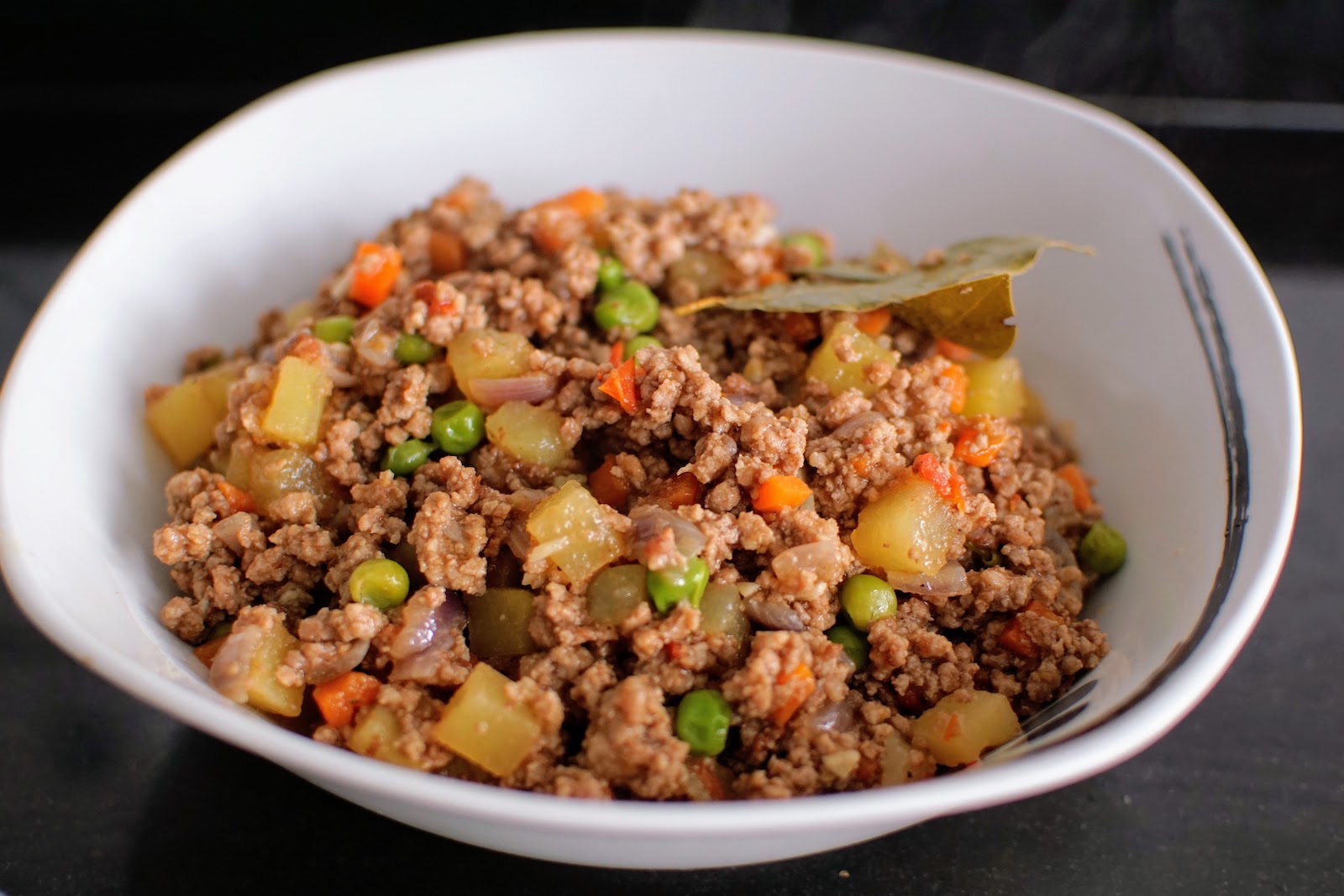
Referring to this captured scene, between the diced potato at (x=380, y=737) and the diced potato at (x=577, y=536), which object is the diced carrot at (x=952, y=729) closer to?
the diced potato at (x=577, y=536)

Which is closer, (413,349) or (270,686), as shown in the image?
(270,686)

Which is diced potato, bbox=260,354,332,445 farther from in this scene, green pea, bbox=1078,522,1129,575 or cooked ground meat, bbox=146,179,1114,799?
green pea, bbox=1078,522,1129,575

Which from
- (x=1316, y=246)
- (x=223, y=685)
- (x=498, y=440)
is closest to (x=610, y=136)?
(x=498, y=440)

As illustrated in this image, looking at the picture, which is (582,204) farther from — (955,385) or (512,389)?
(955,385)

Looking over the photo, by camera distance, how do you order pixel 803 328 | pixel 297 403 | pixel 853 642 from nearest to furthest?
pixel 853 642 < pixel 297 403 < pixel 803 328

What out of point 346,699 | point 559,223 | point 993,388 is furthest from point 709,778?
point 559,223

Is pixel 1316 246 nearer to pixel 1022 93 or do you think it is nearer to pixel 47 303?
pixel 1022 93
